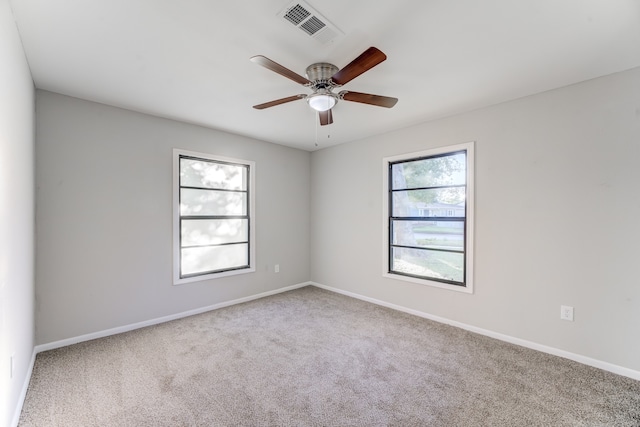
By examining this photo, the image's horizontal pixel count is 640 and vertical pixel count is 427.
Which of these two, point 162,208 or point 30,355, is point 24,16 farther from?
point 30,355

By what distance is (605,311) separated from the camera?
2.42 metres

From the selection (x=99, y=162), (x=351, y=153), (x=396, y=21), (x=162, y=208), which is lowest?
(x=162, y=208)

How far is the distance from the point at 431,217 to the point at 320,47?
97.5 inches

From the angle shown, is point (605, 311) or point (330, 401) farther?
point (605, 311)

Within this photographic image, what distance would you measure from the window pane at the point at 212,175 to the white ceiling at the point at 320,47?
0.94 m

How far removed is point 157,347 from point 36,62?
2.70 metres

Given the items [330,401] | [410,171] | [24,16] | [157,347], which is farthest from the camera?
[410,171]

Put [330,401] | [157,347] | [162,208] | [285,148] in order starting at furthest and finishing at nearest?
[285,148]
[162,208]
[157,347]
[330,401]

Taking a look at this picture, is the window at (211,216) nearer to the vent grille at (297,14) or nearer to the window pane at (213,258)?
the window pane at (213,258)

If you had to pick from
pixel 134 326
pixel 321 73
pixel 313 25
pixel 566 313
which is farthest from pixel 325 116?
pixel 134 326

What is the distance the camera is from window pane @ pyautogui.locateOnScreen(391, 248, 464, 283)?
11.2 feet

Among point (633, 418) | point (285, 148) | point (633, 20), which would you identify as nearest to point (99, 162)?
point (285, 148)

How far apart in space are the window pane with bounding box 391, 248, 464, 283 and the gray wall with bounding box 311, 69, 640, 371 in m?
→ 0.20

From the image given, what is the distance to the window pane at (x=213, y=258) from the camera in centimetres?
375
